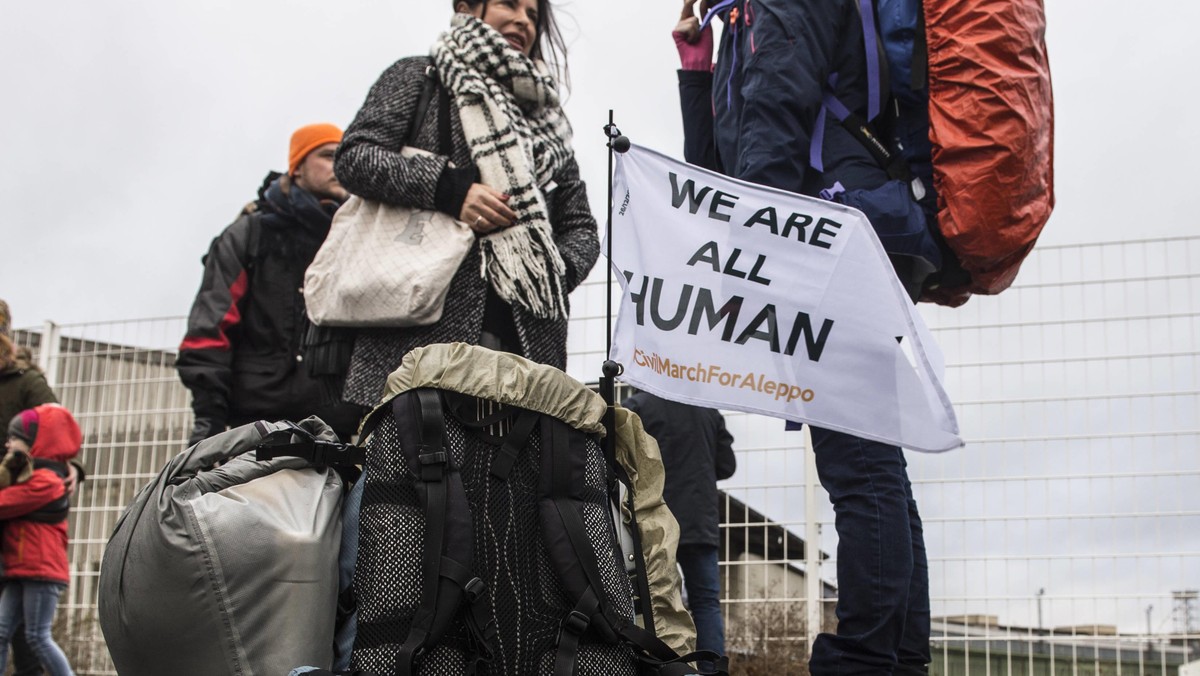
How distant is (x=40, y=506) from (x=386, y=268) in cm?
282

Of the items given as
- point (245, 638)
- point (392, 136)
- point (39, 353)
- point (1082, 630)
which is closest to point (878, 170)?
point (392, 136)

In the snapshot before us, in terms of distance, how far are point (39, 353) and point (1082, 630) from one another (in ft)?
20.5

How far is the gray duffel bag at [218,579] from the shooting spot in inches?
98.0

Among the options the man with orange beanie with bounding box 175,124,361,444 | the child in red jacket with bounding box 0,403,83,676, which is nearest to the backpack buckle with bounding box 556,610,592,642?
the man with orange beanie with bounding box 175,124,361,444

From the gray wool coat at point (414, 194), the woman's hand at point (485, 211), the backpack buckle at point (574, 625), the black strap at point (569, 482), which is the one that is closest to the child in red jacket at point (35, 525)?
the gray wool coat at point (414, 194)

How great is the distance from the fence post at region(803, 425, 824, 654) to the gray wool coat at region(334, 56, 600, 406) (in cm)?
257

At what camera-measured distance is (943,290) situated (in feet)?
11.7

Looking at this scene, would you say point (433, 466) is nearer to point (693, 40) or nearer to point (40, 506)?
point (693, 40)

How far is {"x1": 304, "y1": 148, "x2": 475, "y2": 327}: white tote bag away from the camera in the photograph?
355 cm

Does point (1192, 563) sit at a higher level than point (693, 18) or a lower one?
lower

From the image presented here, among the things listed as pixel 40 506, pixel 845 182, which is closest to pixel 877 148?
pixel 845 182

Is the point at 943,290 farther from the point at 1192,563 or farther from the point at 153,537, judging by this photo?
the point at 1192,563

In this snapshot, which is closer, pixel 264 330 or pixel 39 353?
pixel 264 330

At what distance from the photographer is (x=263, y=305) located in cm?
465
